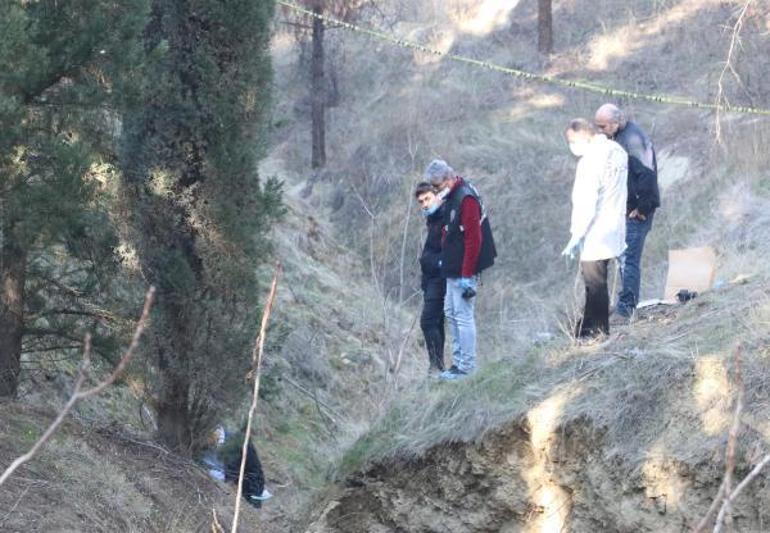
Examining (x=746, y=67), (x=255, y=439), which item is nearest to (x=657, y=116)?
(x=746, y=67)

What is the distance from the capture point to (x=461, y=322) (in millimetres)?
8469

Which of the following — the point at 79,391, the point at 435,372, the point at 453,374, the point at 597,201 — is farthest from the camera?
Answer: the point at 435,372

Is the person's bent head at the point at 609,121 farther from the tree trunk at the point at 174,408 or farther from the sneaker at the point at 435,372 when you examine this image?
the tree trunk at the point at 174,408

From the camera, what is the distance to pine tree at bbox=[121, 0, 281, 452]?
8914mm

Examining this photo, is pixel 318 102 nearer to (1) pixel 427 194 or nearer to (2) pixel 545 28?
(2) pixel 545 28

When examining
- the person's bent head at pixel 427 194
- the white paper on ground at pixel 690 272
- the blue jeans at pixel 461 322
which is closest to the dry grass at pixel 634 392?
the blue jeans at pixel 461 322

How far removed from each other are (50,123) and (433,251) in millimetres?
2811

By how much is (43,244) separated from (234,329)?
180 cm

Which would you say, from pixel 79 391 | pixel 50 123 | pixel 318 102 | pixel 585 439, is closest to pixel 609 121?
pixel 585 439

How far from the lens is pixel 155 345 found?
898 centimetres

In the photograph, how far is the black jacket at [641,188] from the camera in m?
8.77

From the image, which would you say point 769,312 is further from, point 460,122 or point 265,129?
point 460,122

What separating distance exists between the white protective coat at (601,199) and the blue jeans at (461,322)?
98cm

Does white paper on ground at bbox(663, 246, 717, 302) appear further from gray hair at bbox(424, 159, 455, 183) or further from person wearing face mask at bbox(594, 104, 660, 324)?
gray hair at bbox(424, 159, 455, 183)
